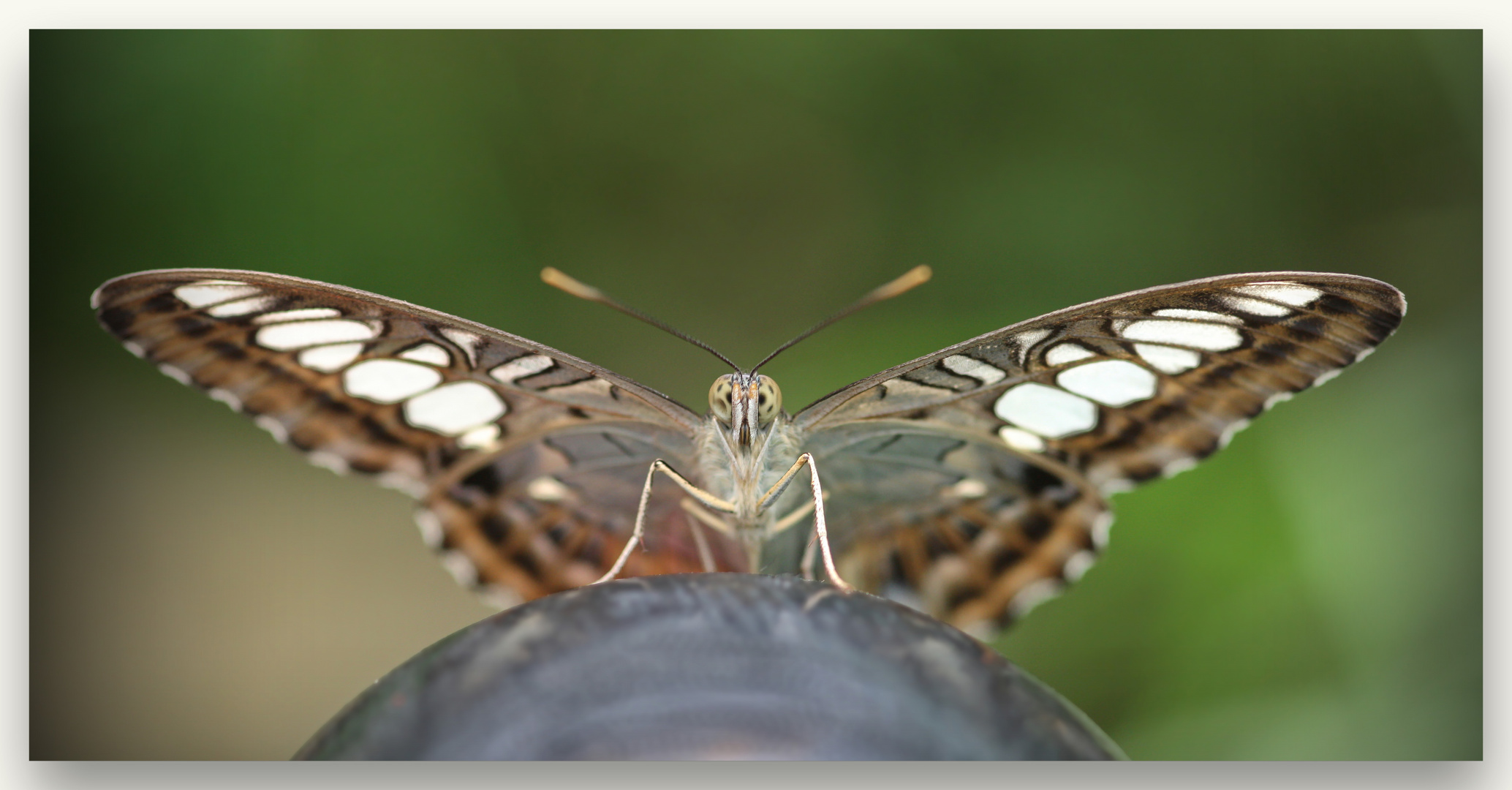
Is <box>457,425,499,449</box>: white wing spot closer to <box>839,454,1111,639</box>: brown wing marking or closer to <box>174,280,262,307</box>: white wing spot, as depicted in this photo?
<box>174,280,262,307</box>: white wing spot

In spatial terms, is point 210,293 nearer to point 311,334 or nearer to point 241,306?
point 241,306

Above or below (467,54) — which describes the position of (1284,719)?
below

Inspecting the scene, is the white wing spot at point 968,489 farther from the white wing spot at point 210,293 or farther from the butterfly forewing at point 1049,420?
the white wing spot at point 210,293

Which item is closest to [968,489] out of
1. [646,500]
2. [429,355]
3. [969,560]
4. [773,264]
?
[969,560]

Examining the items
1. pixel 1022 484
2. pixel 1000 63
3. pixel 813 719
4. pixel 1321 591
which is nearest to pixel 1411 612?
pixel 1321 591

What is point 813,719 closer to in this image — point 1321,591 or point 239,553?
point 1321,591

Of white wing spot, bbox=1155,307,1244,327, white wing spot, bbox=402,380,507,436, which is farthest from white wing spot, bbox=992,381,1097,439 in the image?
white wing spot, bbox=402,380,507,436
